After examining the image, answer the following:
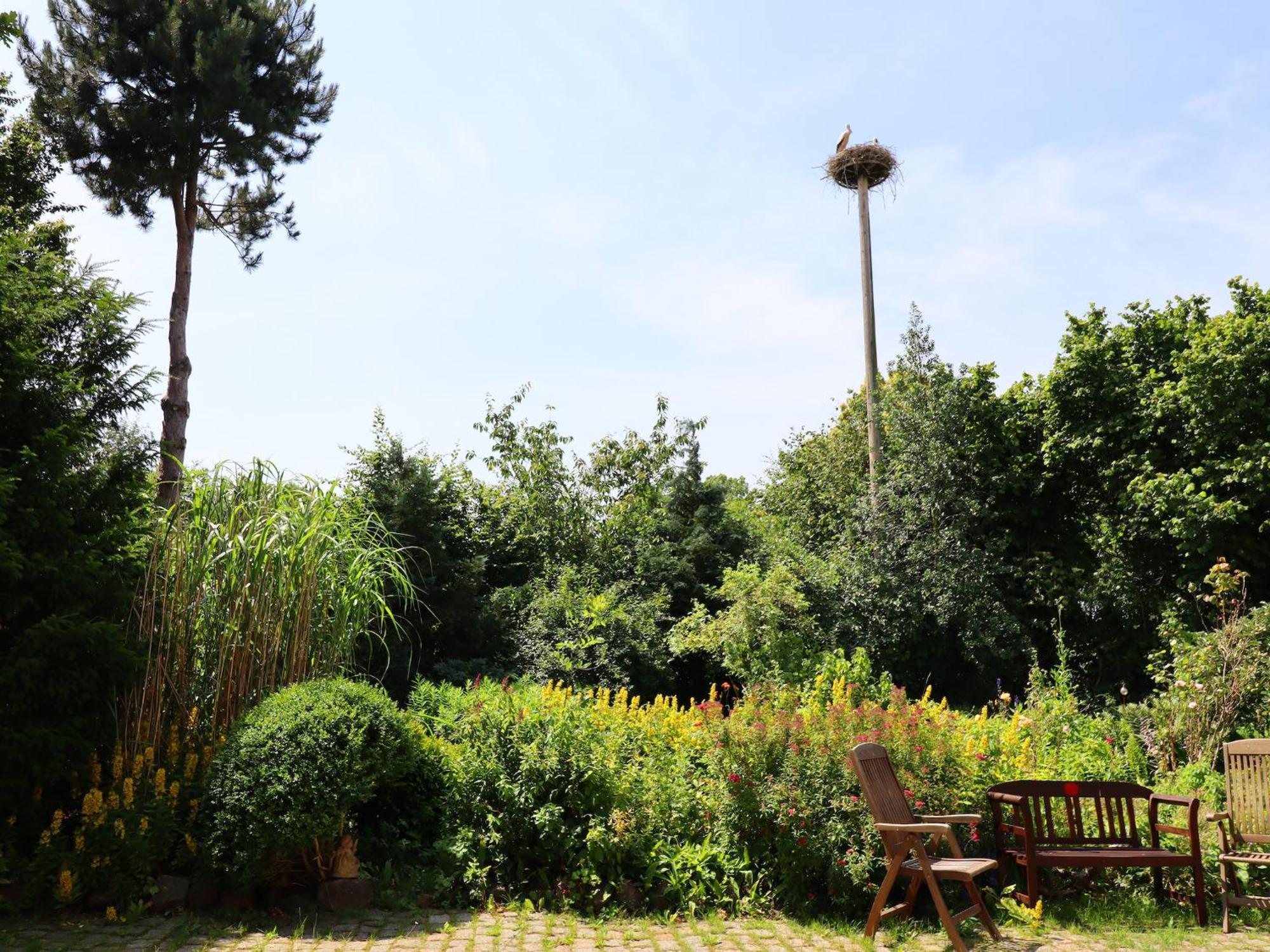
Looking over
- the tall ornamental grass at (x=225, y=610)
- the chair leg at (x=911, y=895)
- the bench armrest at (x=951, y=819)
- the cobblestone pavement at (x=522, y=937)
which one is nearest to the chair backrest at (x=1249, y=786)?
the cobblestone pavement at (x=522, y=937)

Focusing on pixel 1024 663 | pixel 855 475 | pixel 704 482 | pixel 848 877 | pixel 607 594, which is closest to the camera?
pixel 848 877

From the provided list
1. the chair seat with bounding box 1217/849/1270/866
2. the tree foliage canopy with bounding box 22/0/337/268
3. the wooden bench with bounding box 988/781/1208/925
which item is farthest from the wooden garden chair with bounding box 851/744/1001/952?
the tree foliage canopy with bounding box 22/0/337/268

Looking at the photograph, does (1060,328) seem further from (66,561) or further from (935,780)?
(66,561)

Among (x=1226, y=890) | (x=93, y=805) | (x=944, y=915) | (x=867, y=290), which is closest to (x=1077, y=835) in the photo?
(x=1226, y=890)

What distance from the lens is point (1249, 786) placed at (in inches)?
238

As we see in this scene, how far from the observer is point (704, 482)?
50.6ft

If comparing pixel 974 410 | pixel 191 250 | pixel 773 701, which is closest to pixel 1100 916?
pixel 773 701

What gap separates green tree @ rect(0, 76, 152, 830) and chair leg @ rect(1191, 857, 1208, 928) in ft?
20.9

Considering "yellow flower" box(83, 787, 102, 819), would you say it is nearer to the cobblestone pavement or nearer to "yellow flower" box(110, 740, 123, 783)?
"yellow flower" box(110, 740, 123, 783)

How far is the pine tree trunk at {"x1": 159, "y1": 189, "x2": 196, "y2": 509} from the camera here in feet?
36.7

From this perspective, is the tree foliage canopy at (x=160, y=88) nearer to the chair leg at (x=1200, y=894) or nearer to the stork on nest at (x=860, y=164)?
the stork on nest at (x=860, y=164)

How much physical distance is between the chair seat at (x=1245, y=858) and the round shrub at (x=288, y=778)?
4.94 m

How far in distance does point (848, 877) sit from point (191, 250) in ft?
35.5

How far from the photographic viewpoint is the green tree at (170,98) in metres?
11.2
